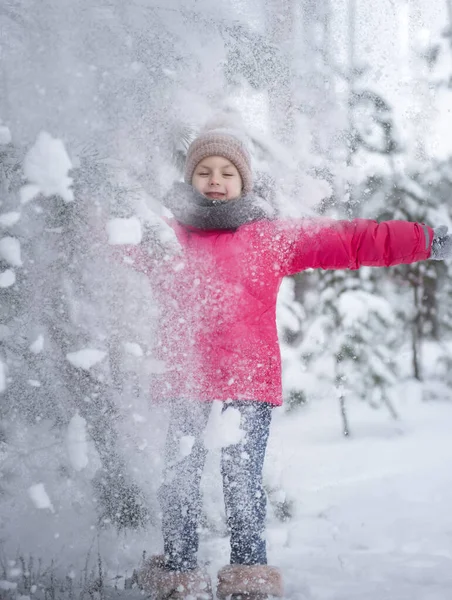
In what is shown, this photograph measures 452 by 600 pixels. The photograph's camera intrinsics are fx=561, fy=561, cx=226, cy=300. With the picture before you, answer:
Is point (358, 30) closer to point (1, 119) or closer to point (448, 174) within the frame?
point (448, 174)

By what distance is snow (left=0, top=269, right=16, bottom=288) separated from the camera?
7.56ft

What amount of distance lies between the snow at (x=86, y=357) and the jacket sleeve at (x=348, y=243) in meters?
0.93

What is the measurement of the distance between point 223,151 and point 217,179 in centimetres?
11

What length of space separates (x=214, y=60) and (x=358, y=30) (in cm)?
92

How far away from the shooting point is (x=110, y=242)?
2166mm

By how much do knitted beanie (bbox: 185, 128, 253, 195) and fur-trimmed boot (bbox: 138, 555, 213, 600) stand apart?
4.61 ft

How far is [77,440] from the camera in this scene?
2441 millimetres

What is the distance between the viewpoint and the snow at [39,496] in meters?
2.36

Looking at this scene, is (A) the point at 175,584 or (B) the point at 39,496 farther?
(B) the point at 39,496

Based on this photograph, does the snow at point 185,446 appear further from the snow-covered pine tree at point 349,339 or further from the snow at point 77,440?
the snow-covered pine tree at point 349,339

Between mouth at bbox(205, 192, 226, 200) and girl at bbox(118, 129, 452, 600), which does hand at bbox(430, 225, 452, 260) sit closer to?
girl at bbox(118, 129, 452, 600)

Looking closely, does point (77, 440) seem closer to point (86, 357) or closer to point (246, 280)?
point (86, 357)

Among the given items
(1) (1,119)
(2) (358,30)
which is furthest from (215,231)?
(2) (358,30)

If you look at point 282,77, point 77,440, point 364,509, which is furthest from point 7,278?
point 364,509
